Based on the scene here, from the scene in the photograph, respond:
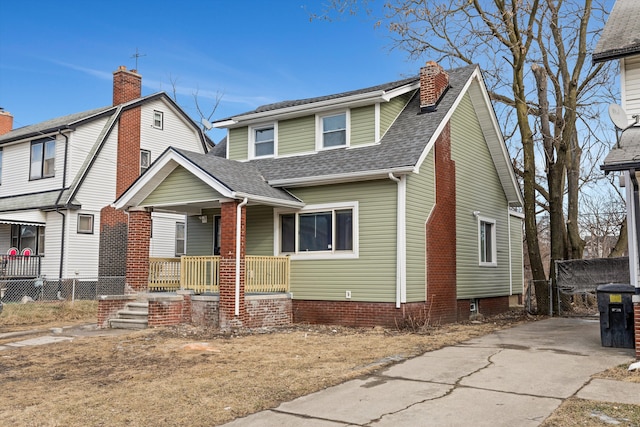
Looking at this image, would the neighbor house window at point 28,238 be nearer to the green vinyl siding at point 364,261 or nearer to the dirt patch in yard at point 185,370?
the dirt patch in yard at point 185,370

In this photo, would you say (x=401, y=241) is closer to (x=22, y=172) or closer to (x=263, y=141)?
(x=263, y=141)

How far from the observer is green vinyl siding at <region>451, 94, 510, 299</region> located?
16.3 meters

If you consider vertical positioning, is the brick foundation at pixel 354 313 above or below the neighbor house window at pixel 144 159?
below

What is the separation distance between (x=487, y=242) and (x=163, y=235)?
530 inches

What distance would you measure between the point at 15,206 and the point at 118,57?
8.33m

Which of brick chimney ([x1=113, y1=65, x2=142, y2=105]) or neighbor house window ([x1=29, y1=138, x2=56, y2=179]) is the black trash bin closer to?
neighbor house window ([x1=29, y1=138, x2=56, y2=179])

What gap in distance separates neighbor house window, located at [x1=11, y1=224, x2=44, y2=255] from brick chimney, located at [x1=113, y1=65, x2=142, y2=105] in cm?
646

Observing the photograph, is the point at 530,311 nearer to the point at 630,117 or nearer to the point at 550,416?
the point at 630,117

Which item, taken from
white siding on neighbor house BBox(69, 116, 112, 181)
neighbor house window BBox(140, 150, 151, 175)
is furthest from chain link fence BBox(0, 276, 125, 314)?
neighbor house window BBox(140, 150, 151, 175)

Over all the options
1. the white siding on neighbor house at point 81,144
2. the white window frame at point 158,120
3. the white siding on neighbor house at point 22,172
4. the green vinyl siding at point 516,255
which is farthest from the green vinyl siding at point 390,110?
the white siding on neighbor house at point 22,172

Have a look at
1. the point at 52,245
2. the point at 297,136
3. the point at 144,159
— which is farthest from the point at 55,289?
the point at 297,136

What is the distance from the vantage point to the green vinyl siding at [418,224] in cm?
1352

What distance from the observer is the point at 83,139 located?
2242 cm

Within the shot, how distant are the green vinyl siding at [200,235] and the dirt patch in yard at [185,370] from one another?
13.8 feet
